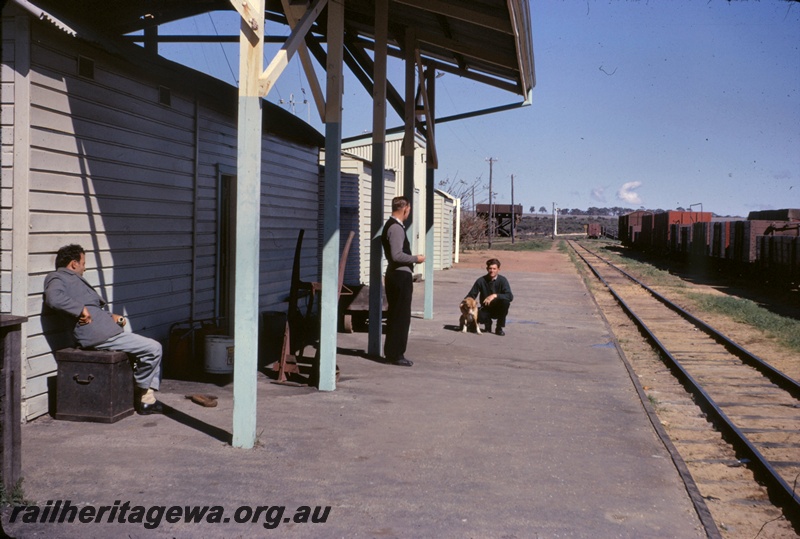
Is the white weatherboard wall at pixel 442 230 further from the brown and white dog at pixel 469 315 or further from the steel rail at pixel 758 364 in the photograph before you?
the brown and white dog at pixel 469 315

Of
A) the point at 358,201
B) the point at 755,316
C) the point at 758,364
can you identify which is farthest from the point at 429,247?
the point at 755,316

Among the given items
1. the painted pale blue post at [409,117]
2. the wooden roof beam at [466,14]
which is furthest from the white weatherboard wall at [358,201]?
the wooden roof beam at [466,14]

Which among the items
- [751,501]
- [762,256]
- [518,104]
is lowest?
[751,501]

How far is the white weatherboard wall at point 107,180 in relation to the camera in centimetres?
548

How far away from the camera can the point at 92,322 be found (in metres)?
5.74

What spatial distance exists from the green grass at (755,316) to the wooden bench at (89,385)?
10.5 m

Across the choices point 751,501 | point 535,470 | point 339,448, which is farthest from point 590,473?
point 339,448

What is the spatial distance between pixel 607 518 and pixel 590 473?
31.2 inches

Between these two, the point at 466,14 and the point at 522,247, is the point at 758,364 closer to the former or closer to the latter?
the point at 466,14

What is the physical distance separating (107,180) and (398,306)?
11.0 feet

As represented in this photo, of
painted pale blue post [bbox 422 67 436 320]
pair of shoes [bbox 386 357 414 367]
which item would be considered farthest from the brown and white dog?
pair of shoes [bbox 386 357 414 367]

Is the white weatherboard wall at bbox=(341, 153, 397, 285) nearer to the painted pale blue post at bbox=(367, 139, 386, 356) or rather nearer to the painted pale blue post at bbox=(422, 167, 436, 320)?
the painted pale blue post at bbox=(422, 167, 436, 320)

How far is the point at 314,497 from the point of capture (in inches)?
169

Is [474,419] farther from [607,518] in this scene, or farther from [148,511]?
[148,511]
